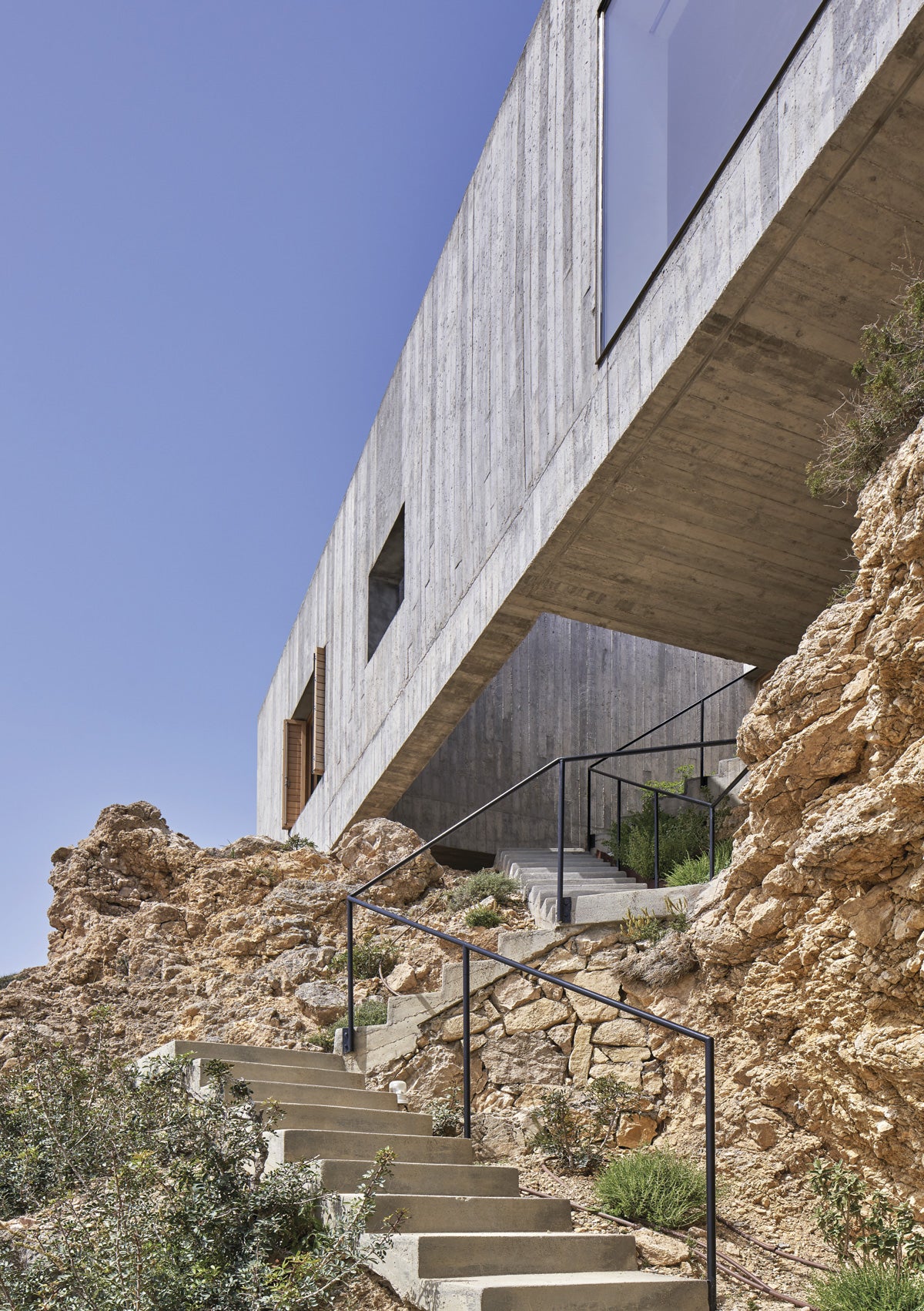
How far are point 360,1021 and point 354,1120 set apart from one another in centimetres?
198

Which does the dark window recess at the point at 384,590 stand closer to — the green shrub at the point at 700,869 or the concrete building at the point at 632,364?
the concrete building at the point at 632,364

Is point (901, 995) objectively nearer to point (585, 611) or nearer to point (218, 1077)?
point (218, 1077)

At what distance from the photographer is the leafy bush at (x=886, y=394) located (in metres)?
5.08

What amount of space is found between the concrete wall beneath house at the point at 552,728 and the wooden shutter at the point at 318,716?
2.27 metres

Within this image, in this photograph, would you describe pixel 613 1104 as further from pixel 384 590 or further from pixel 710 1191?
pixel 384 590

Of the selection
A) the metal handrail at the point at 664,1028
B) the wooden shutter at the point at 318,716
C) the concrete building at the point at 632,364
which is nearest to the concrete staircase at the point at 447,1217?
the metal handrail at the point at 664,1028

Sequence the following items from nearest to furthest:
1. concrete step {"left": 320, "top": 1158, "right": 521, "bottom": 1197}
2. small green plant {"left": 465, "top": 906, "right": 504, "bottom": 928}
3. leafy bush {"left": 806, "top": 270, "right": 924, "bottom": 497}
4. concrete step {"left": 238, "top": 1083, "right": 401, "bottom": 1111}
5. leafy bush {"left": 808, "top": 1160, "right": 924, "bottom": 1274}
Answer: leafy bush {"left": 808, "top": 1160, "right": 924, "bottom": 1274} < concrete step {"left": 320, "top": 1158, "right": 521, "bottom": 1197} < leafy bush {"left": 806, "top": 270, "right": 924, "bottom": 497} < concrete step {"left": 238, "top": 1083, "right": 401, "bottom": 1111} < small green plant {"left": 465, "top": 906, "right": 504, "bottom": 928}

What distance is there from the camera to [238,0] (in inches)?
499

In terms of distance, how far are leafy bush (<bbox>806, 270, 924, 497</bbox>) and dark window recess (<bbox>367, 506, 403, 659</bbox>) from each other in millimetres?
8136

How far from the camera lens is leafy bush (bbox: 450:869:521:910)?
8906mm

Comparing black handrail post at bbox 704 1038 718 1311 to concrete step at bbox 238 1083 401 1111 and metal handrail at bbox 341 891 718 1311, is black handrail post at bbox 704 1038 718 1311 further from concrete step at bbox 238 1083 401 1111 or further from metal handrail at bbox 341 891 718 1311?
concrete step at bbox 238 1083 401 1111

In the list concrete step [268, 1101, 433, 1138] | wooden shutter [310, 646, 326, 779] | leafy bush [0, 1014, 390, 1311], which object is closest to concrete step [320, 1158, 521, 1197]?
leafy bush [0, 1014, 390, 1311]

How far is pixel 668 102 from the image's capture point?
680 centimetres

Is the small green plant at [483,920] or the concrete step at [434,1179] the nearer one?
the concrete step at [434,1179]
